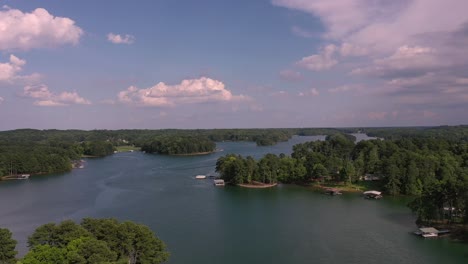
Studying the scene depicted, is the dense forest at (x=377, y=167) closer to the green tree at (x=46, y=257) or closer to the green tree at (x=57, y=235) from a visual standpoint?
the green tree at (x=57, y=235)

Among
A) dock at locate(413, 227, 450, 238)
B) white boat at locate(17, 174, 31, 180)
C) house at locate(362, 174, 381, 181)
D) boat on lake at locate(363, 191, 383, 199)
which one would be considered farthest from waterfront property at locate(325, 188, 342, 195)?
white boat at locate(17, 174, 31, 180)

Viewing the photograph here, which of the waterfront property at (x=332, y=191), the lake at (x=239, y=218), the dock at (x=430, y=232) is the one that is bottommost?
the lake at (x=239, y=218)

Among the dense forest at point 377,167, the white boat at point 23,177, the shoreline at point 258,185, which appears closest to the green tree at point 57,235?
the dense forest at point 377,167

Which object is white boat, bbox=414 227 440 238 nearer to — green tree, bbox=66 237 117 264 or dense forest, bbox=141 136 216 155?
green tree, bbox=66 237 117 264

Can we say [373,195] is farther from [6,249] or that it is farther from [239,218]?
[6,249]

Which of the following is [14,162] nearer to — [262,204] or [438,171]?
[262,204]

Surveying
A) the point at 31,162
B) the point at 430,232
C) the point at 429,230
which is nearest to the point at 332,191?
the point at 429,230
